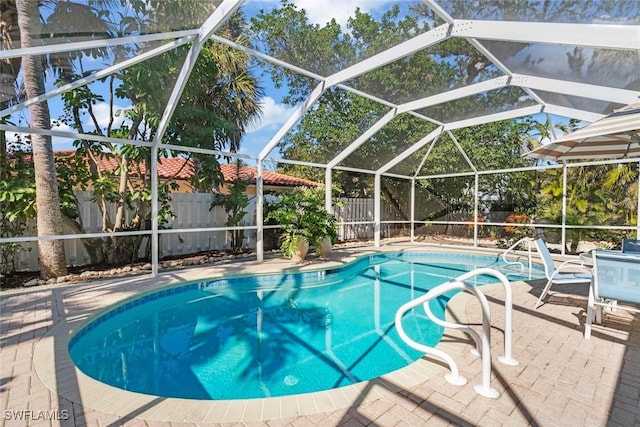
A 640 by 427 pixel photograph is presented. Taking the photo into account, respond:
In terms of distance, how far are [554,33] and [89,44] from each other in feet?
22.4

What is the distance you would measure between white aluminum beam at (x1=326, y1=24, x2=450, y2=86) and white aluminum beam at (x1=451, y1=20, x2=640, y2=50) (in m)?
0.27

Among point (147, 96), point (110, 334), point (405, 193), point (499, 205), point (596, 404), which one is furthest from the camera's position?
point (405, 193)

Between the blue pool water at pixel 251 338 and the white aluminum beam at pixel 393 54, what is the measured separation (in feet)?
16.2

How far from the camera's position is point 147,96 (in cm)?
731

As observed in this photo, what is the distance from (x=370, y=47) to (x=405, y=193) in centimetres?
1032

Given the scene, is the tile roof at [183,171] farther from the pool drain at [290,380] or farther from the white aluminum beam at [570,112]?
the white aluminum beam at [570,112]

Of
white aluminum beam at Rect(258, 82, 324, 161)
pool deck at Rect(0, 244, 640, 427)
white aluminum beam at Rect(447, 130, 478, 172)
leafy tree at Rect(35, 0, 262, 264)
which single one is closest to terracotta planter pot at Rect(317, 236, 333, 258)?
white aluminum beam at Rect(258, 82, 324, 161)

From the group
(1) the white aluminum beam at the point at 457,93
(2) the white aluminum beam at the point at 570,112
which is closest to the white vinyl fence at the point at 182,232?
(1) the white aluminum beam at the point at 457,93

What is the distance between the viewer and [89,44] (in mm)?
4758

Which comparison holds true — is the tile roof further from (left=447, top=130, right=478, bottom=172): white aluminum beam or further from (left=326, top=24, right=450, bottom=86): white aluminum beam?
(left=447, top=130, right=478, bottom=172): white aluminum beam

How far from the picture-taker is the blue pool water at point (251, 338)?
3.91m

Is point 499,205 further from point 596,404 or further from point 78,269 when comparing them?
point 78,269

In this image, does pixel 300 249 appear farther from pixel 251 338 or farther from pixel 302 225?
pixel 251 338

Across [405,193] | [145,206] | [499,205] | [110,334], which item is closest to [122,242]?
[145,206]
